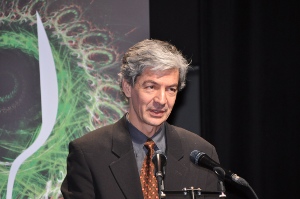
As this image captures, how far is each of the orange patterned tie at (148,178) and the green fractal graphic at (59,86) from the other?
0.94 meters

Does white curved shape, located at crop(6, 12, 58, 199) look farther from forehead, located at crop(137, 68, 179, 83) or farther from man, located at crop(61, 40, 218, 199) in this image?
forehead, located at crop(137, 68, 179, 83)

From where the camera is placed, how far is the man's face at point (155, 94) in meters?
3.28

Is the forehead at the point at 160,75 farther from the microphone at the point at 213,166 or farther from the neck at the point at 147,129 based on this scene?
the microphone at the point at 213,166

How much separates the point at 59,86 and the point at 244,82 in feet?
4.71

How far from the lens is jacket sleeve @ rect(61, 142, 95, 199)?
319 cm

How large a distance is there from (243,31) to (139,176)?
1.77m

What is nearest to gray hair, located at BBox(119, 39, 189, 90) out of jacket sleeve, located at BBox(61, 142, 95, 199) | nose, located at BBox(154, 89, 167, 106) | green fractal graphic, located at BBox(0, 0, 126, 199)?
nose, located at BBox(154, 89, 167, 106)

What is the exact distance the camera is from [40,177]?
4.07m

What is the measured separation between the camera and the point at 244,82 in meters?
4.49

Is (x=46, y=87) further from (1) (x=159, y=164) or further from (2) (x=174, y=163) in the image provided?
(1) (x=159, y=164)

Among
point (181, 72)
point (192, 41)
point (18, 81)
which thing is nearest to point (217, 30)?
point (192, 41)

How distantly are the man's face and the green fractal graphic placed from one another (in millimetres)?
914

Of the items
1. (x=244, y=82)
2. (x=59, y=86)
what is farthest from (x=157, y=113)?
(x=244, y=82)

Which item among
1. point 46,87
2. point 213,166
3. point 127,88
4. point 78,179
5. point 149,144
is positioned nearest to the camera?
point 213,166
